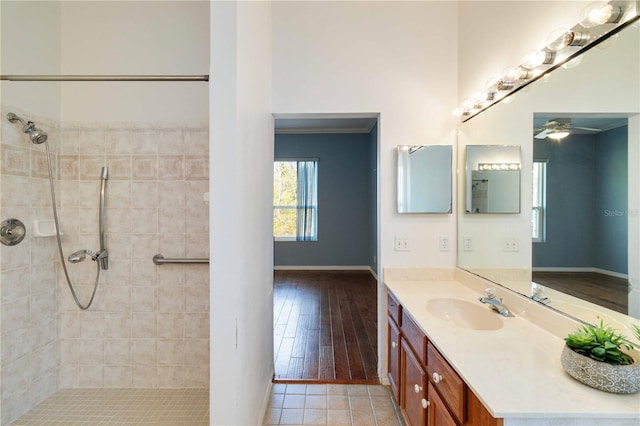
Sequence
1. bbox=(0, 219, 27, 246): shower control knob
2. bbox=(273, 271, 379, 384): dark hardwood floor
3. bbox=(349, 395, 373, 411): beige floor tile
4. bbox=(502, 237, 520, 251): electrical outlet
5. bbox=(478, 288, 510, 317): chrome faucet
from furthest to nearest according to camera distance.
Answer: bbox=(273, 271, 379, 384): dark hardwood floor < bbox=(349, 395, 373, 411): beige floor tile < bbox=(0, 219, 27, 246): shower control knob < bbox=(502, 237, 520, 251): electrical outlet < bbox=(478, 288, 510, 317): chrome faucet

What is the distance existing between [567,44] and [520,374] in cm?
132

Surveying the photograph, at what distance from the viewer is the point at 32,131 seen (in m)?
1.78

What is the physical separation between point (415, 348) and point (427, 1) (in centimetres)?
249

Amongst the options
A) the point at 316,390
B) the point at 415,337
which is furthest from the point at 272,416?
the point at 415,337

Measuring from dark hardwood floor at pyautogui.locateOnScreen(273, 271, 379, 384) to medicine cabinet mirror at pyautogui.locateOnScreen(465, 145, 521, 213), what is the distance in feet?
5.25

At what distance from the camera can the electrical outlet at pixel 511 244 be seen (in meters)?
1.55

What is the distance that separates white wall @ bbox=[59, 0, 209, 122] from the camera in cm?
202

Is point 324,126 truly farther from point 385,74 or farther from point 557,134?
point 557,134

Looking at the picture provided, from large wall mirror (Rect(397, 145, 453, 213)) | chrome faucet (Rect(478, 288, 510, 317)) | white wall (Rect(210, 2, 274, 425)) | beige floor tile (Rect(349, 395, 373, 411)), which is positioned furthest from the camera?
large wall mirror (Rect(397, 145, 453, 213))

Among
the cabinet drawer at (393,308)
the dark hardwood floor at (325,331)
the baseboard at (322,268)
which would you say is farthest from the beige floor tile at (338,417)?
the baseboard at (322,268)

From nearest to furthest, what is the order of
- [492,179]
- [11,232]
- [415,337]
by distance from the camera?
1. [415,337]
2. [11,232]
3. [492,179]

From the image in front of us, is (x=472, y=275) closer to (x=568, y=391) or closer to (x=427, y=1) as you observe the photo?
(x=568, y=391)

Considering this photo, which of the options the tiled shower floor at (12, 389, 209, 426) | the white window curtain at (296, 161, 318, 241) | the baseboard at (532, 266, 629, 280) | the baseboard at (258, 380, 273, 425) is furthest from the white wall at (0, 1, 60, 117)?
the white window curtain at (296, 161, 318, 241)

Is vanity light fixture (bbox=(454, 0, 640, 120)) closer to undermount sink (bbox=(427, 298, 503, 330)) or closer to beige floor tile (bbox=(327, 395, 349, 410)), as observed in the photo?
undermount sink (bbox=(427, 298, 503, 330))
